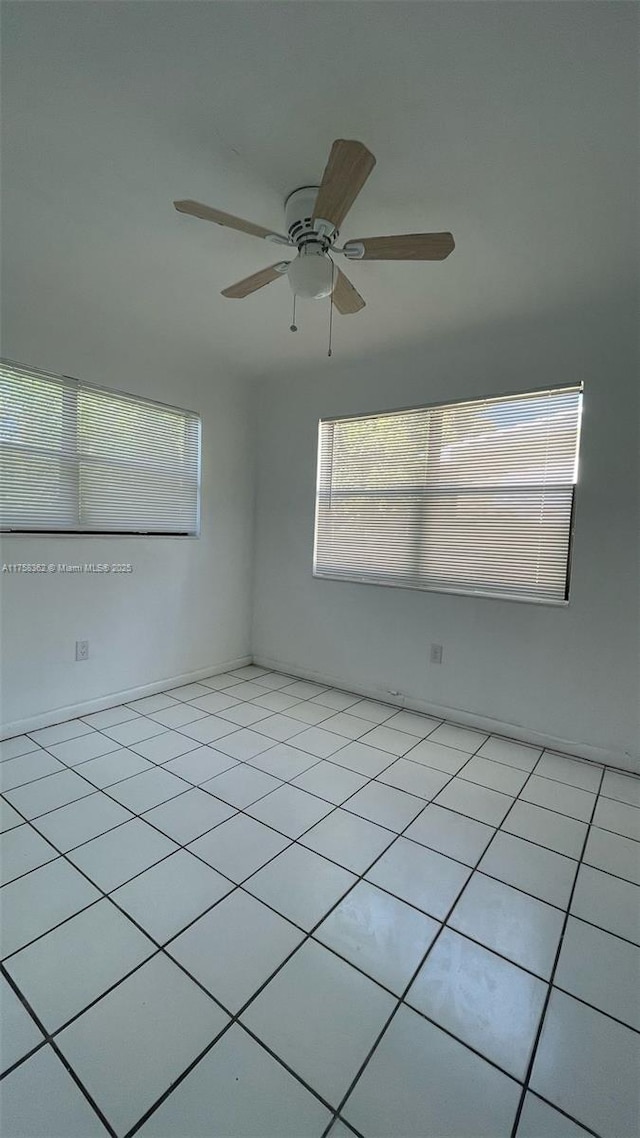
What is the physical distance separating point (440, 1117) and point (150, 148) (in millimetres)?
2794

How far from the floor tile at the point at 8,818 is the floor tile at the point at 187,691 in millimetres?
1375

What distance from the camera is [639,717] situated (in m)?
2.46

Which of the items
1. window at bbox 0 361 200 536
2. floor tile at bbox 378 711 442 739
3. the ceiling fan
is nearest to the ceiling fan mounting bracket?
the ceiling fan

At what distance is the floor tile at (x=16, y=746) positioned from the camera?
94.6 inches

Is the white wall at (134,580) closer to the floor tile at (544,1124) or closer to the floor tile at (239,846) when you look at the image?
the floor tile at (239,846)

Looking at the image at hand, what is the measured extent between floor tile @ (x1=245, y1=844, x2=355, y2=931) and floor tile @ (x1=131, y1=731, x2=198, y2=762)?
1001 millimetres

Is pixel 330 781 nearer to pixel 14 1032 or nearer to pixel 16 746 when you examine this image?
pixel 14 1032

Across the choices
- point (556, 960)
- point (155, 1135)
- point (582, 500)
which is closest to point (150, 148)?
point (582, 500)

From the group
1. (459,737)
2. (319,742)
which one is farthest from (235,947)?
(459,737)

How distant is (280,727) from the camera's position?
289cm

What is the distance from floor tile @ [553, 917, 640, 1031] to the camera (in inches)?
49.1

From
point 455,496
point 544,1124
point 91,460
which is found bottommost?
point 544,1124

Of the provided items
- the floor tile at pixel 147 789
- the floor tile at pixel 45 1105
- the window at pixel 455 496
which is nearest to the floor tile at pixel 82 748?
the floor tile at pixel 147 789

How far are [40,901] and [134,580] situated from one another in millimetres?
2002
